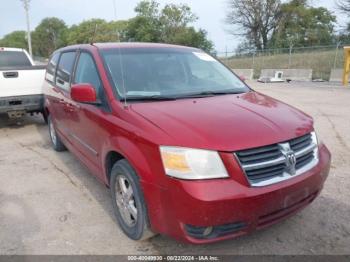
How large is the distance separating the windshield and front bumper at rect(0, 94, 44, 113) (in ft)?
13.6

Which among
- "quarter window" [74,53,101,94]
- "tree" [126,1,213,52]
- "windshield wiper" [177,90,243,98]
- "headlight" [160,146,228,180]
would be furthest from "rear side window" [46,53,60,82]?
"tree" [126,1,213,52]

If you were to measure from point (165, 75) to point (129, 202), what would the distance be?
142cm

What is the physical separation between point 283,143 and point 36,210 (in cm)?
271

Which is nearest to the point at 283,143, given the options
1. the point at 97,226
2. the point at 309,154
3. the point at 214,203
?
the point at 309,154

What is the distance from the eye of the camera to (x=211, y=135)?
2.67 meters

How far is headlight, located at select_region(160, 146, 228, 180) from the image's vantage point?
2.56 metres

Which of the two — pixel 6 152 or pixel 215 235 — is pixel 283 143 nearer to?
pixel 215 235

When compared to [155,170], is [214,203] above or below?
below

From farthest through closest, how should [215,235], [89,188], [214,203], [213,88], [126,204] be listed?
[89,188], [213,88], [126,204], [215,235], [214,203]

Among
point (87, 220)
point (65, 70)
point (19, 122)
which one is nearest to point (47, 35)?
point (19, 122)

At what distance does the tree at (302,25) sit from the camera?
53969 millimetres

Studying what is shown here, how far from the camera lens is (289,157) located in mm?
2760

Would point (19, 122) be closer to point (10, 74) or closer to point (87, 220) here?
point (10, 74)

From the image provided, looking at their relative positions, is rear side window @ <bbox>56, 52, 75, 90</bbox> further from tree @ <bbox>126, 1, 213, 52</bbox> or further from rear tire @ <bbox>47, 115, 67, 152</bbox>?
tree @ <bbox>126, 1, 213, 52</bbox>
